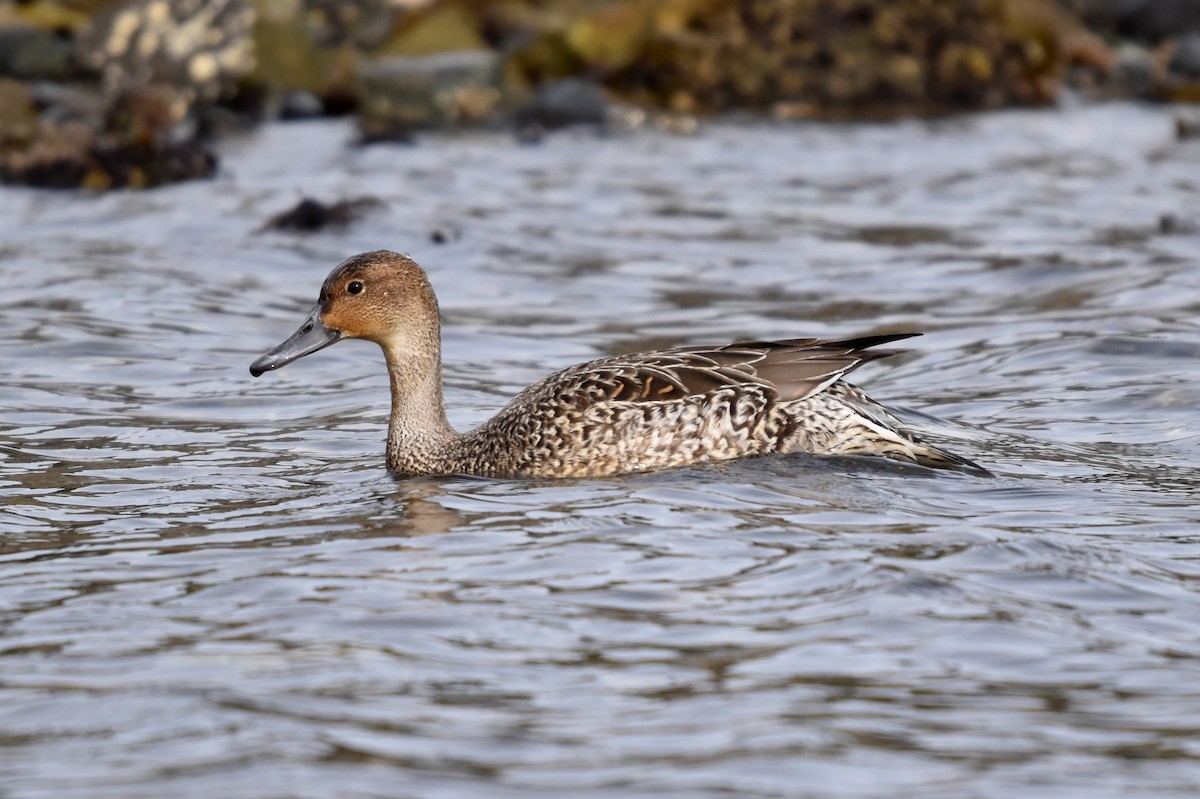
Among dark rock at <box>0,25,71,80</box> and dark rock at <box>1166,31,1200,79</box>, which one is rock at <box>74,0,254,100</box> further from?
dark rock at <box>1166,31,1200,79</box>

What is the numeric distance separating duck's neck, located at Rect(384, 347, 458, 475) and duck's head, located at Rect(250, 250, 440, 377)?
0.20 ft

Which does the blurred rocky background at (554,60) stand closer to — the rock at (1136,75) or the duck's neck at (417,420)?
the rock at (1136,75)

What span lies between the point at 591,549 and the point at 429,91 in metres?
15.9

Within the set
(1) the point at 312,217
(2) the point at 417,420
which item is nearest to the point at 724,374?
(2) the point at 417,420

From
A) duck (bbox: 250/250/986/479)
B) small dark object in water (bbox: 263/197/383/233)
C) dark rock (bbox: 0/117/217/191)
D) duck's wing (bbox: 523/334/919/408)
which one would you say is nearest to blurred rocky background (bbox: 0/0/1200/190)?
dark rock (bbox: 0/117/217/191)

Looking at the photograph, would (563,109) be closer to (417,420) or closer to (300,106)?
(300,106)

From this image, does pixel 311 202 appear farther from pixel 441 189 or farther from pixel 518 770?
pixel 518 770

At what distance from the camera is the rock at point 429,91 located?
22797 millimetres

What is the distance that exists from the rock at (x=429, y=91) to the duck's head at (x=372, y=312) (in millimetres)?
13680

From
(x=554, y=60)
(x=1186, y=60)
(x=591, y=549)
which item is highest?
(x=1186, y=60)

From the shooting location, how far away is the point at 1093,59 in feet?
83.7

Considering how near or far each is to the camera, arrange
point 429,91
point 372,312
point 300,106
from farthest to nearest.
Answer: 1. point 300,106
2. point 429,91
3. point 372,312

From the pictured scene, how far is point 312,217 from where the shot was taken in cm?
1634

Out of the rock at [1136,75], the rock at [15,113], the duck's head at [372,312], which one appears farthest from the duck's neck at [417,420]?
the rock at [1136,75]
